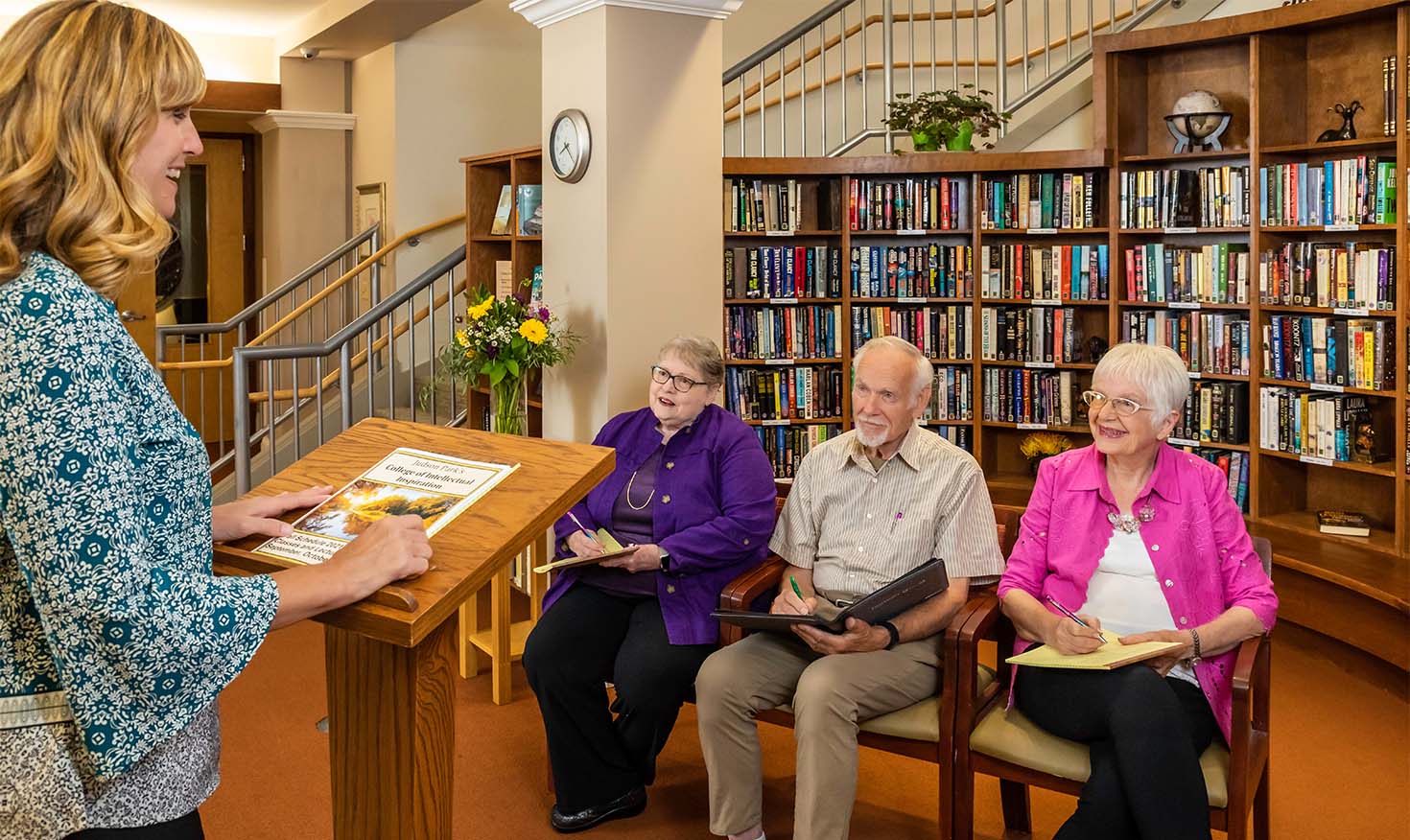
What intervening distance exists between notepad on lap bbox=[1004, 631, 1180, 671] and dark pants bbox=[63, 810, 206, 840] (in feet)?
5.46

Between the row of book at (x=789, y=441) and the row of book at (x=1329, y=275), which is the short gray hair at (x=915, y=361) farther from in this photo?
the row of book at (x=789, y=441)

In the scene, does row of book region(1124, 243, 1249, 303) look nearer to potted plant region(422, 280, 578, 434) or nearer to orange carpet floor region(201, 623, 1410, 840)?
orange carpet floor region(201, 623, 1410, 840)

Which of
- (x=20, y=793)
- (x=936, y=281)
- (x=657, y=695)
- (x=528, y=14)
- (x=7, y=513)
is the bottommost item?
(x=657, y=695)

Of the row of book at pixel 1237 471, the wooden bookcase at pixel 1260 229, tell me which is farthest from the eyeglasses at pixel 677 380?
the row of book at pixel 1237 471

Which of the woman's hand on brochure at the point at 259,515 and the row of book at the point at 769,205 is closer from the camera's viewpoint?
the woman's hand on brochure at the point at 259,515

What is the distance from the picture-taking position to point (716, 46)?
4.54m

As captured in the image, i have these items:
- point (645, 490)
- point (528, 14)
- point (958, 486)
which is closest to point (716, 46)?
point (528, 14)

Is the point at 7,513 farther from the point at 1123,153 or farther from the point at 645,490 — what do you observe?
the point at 1123,153

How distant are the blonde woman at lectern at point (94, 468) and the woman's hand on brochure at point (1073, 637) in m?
1.74

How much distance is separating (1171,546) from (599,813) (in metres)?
1.53

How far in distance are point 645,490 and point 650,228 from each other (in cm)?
133

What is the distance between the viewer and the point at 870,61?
8273mm

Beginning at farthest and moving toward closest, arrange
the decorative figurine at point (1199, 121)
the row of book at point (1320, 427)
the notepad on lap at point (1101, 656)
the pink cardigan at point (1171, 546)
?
the decorative figurine at point (1199, 121) < the row of book at point (1320, 427) < the pink cardigan at point (1171, 546) < the notepad on lap at point (1101, 656)

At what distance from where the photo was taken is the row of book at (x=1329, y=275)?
15.0ft
